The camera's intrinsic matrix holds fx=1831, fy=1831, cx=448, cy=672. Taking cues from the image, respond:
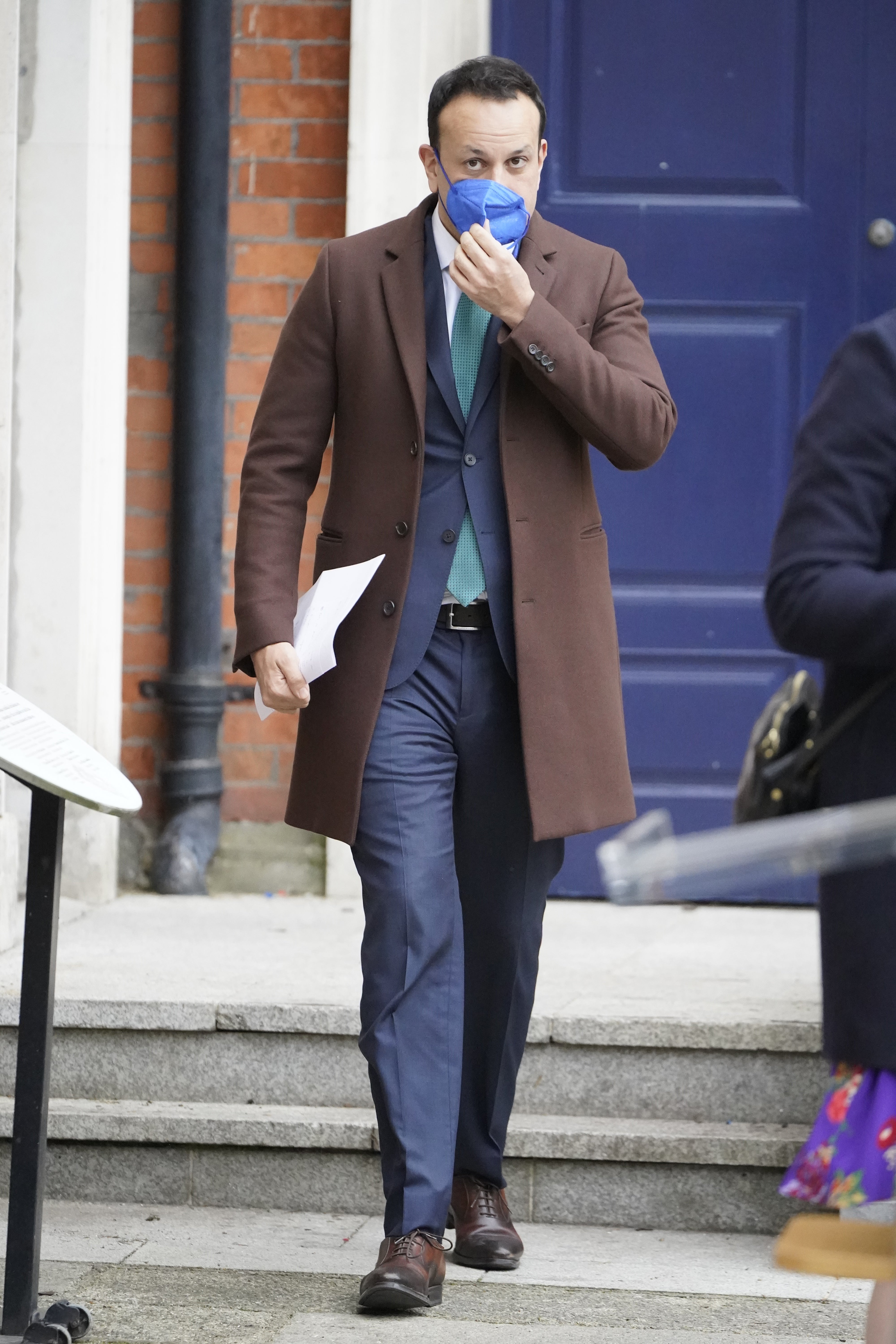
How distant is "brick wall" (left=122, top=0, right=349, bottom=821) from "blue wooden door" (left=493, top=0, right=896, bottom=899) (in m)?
0.55

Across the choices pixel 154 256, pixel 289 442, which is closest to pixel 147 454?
pixel 154 256

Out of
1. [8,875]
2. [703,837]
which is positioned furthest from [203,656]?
Answer: [703,837]

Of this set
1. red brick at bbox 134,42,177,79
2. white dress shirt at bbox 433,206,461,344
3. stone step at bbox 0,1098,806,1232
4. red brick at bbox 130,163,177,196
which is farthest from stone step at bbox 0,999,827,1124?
red brick at bbox 134,42,177,79

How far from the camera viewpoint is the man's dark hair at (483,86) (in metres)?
2.96

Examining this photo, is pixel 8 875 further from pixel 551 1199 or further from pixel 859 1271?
pixel 859 1271

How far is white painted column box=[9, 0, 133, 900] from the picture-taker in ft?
15.5

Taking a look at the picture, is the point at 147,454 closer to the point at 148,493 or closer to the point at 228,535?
the point at 148,493

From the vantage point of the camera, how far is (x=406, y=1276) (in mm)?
2947

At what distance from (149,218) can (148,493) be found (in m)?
0.76

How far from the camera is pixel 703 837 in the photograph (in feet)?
4.83

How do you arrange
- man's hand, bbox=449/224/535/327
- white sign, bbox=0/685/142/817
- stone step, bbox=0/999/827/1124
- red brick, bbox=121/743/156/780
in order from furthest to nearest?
red brick, bbox=121/743/156/780, stone step, bbox=0/999/827/1124, man's hand, bbox=449/224/535/327, white sign, bbox=0/685/142/817

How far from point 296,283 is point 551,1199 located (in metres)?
2.60

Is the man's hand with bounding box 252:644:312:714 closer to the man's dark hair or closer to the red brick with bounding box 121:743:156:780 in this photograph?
the man's dark hair

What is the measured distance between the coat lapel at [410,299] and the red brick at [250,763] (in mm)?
2177
